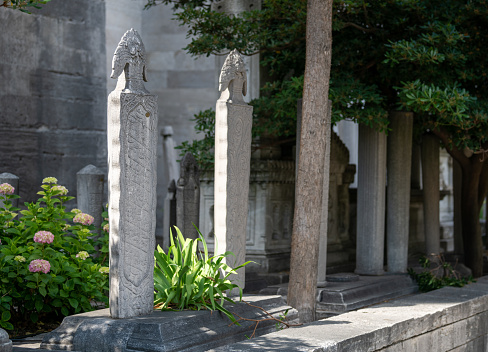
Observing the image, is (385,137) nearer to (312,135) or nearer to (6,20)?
(312,135)

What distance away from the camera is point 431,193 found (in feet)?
41.9

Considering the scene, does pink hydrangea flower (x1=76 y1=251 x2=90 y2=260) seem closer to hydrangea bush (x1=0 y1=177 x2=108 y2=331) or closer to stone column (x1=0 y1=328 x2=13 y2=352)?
hydrangea bush (x1=0 y1=177 x2=108 y2=331)

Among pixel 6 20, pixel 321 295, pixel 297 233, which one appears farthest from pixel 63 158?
pixel 297 233

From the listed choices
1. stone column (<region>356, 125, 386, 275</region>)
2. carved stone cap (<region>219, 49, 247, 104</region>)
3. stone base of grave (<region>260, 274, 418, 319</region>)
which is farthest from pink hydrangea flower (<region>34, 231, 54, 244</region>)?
stone column (<region>356, 125, 386, 275</region>)

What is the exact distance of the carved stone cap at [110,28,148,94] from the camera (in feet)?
20.3

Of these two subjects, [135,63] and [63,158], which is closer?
[135,63]

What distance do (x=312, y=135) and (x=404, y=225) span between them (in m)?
4.49

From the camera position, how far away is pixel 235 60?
24.3 ft

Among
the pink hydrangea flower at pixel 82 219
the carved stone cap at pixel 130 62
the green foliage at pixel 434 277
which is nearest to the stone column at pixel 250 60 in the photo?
the green foliage at pixel 434 277

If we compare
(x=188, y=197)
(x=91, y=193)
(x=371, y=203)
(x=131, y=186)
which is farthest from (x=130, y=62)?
(x=371, y=203)

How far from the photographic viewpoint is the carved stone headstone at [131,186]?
6000mm

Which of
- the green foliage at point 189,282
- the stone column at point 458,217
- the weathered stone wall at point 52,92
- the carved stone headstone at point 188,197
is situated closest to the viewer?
the green foliage at point 189,282

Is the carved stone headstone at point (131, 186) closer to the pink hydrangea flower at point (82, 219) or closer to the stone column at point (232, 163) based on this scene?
the stone column at point (232, 163)

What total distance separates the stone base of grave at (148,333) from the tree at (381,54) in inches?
165
